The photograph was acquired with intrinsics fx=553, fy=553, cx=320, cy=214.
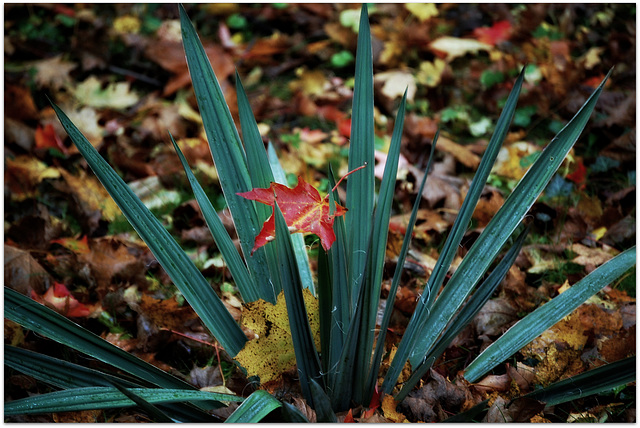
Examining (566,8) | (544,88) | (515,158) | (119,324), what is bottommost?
(119,324)

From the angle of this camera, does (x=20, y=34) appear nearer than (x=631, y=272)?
No

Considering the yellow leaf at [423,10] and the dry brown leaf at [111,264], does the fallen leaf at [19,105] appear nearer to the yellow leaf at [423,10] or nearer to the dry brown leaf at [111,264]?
the dry brown leaf at [111,264]

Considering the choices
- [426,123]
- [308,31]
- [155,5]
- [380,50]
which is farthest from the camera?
[155,5]

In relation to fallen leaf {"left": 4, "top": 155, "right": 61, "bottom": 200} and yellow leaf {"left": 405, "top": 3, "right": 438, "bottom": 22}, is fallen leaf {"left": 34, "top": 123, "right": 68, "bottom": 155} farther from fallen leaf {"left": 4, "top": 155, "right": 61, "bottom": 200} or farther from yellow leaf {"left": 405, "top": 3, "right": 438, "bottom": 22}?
yellow leaf {"left": 405, "top": 3, "right": 438, "bottom": 22}

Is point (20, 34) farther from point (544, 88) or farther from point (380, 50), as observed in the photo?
point (544, 88)

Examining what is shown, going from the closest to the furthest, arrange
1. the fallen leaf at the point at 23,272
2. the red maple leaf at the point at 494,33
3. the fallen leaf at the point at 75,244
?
the fallen leaf at the point at 23,272, the fallen leaf at the point at 75,244, the red maple leaf at the point at 494,33

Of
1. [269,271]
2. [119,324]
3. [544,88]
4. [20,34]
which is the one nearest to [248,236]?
[269,271]

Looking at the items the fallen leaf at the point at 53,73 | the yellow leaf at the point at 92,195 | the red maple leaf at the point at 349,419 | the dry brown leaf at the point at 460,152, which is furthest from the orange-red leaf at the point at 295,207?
the fallen leaf at the point at 53,73

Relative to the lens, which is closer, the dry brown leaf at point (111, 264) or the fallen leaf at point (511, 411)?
the fallen leaf at point (511, 411)
